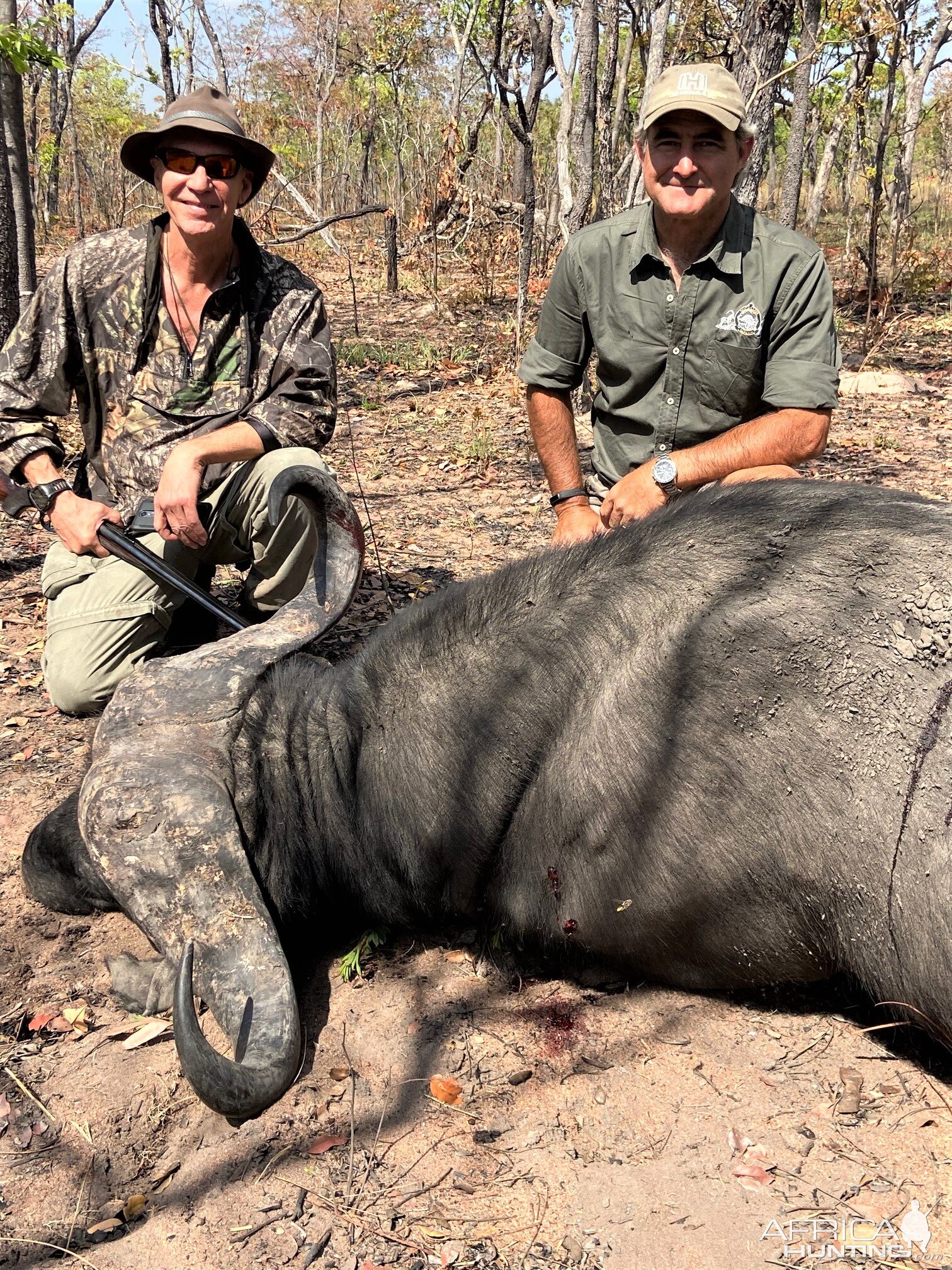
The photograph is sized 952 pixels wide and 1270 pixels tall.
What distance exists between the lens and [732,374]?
4.51m

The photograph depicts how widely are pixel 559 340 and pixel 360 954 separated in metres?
2.94

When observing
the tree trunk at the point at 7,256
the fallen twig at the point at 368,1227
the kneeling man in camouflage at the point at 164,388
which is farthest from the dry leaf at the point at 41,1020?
the tree trunk at the point at 7,256

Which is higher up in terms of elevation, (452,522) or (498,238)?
(498,238)

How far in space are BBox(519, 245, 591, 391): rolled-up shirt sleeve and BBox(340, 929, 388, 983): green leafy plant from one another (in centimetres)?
263

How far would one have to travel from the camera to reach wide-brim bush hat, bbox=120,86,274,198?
4.12 metres

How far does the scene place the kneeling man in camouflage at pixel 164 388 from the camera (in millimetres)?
4258

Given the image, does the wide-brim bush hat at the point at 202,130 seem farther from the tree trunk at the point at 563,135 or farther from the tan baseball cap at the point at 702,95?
the tree trunk at the point at 563,135

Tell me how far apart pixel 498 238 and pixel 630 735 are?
13.4 meters

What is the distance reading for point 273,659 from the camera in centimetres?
325

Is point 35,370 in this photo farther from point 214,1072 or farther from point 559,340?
point 214,1072

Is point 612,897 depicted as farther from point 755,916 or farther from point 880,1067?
point 880,1067

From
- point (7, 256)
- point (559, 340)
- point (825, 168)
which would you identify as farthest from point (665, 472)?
point (825, 168)

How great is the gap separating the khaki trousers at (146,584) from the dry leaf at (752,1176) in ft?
9.53

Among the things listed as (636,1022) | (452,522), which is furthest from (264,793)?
(452,522)
